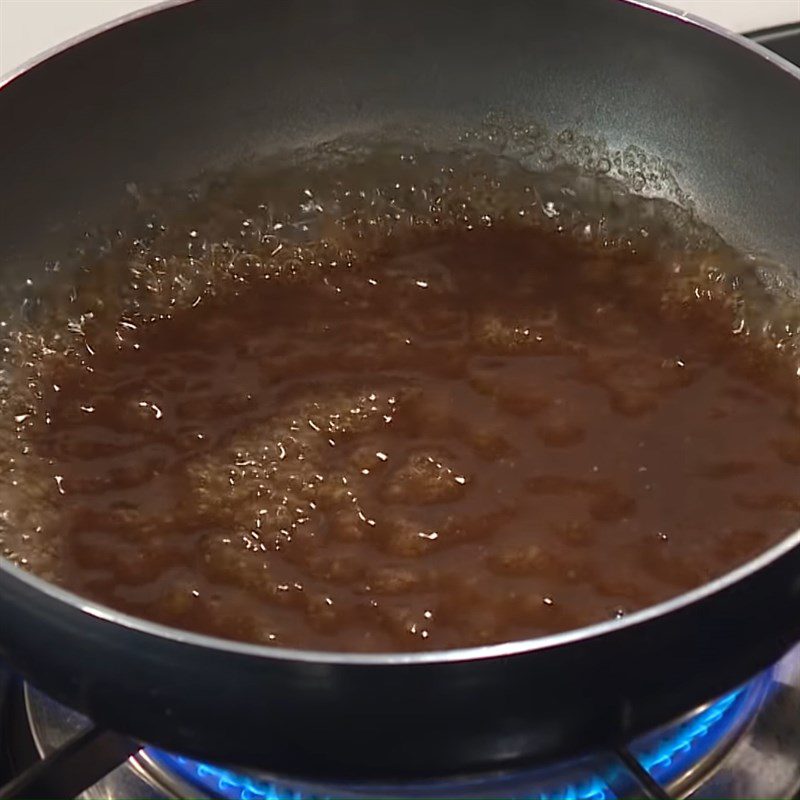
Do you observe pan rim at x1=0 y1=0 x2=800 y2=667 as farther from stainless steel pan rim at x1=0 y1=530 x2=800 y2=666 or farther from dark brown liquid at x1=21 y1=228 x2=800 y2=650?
dark brown liquid at x1=21 y1=228 x2=800 y2=650

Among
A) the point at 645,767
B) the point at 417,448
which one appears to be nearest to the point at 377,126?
the point at 417,448

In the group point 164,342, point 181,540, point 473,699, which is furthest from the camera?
point 164,342

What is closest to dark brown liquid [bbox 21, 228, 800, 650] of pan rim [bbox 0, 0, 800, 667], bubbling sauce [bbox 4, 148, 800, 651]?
bubbling sauce [bbox 4, 148, 800, 651]

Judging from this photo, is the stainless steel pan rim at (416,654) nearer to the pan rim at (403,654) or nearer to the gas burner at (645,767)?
the pan rim at (403,654)

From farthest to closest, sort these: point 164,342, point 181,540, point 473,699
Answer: point 164,342 < point 181,540 < point 473,699

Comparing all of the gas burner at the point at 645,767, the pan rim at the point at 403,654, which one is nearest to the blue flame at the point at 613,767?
the gas burner at the point at 645,767

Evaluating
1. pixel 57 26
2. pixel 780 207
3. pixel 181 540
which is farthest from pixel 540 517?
pixel 57 26

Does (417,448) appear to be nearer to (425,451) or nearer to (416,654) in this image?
(425,451)

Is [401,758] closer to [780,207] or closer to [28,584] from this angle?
[28,584]
